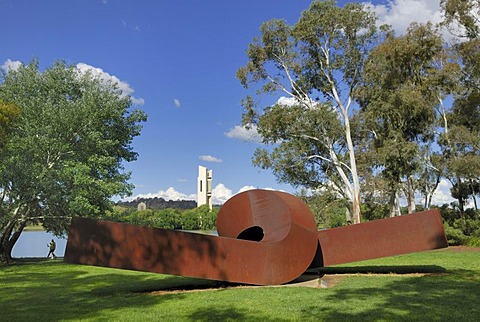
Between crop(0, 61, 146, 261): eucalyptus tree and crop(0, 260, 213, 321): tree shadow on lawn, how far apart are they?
649 centimetres

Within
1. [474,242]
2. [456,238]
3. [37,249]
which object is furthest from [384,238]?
[37,249]

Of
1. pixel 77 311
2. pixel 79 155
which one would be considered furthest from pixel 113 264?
pixel 79 155

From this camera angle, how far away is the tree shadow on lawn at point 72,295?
6.80 metres

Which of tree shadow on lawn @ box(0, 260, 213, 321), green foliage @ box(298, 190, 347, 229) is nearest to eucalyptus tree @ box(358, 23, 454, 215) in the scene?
green foliage @ box(298, 190, 347, 229)

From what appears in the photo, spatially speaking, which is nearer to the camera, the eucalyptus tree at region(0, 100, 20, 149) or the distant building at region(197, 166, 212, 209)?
the eucalyptus tree at region(0, 100, 20, 149)

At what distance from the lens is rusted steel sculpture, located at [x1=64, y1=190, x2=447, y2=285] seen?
8.11 metres

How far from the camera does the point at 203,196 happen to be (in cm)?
8956

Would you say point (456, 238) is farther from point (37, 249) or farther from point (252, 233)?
point (37, 249)

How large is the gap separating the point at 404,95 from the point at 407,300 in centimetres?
1855

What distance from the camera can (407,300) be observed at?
708 cm

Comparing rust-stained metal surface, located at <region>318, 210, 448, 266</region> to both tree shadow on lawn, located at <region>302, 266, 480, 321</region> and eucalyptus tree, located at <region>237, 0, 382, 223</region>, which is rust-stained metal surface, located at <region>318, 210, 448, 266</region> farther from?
eucalyptus tree, located at <region>237, 0, 382, 223</region>

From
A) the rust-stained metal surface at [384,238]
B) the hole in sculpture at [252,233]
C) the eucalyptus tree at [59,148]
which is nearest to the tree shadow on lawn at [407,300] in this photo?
the rust-stained metal surface at [384,238]

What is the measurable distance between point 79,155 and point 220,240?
1457cm

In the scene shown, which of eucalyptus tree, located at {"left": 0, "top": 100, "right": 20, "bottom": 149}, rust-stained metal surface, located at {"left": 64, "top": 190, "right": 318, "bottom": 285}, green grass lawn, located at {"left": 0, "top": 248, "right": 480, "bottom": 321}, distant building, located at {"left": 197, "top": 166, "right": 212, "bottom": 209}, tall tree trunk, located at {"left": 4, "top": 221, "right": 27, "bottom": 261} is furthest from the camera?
distant building, located at {"left": 197, "top": 166, "right": 212, "bottom": 209}
